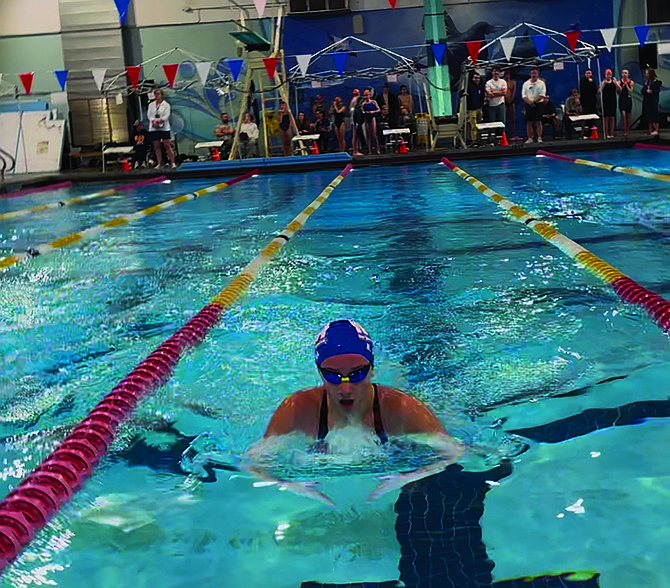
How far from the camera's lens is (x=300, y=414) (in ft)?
9.93

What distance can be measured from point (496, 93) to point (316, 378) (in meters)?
14.9

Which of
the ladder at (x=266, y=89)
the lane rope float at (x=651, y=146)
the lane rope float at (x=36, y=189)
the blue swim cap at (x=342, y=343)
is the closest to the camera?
the blue swim cap at (x=342, y=343)

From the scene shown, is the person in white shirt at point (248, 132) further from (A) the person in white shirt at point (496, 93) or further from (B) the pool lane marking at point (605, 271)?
(B) the pool lane marking at point (605, 271)

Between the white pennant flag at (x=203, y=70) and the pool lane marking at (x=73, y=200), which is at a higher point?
the white pennant flag at (x=203, y=70)

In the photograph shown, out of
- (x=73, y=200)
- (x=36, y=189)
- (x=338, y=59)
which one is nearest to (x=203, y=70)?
(x=338, y=59)

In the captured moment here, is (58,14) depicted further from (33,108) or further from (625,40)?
(625,40)

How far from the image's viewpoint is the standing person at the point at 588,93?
18281 millimetres

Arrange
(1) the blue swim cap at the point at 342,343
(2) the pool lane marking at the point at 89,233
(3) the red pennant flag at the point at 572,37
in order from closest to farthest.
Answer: (1) the blue swim cap at the point at 342,343, (2) the pool lane marking at the point at 89,233, (3) the red pennant flag at the point at 572,37

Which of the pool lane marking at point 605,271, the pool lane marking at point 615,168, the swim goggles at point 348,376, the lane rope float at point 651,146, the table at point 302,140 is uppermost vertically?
the table at point 302,140

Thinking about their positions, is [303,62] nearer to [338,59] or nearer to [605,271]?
[338,59]

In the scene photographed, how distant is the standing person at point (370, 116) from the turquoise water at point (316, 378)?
31.2 feet

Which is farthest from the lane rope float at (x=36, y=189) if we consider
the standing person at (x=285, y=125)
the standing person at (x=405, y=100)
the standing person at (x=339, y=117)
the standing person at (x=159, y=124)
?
the standing person at (x=405, y=100)

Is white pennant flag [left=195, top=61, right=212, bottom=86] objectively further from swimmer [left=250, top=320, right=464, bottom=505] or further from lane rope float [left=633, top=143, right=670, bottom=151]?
swimmer [left=250, top=320, right=464, bottom=505]

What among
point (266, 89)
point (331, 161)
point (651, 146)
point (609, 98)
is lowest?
point (651, 146)
